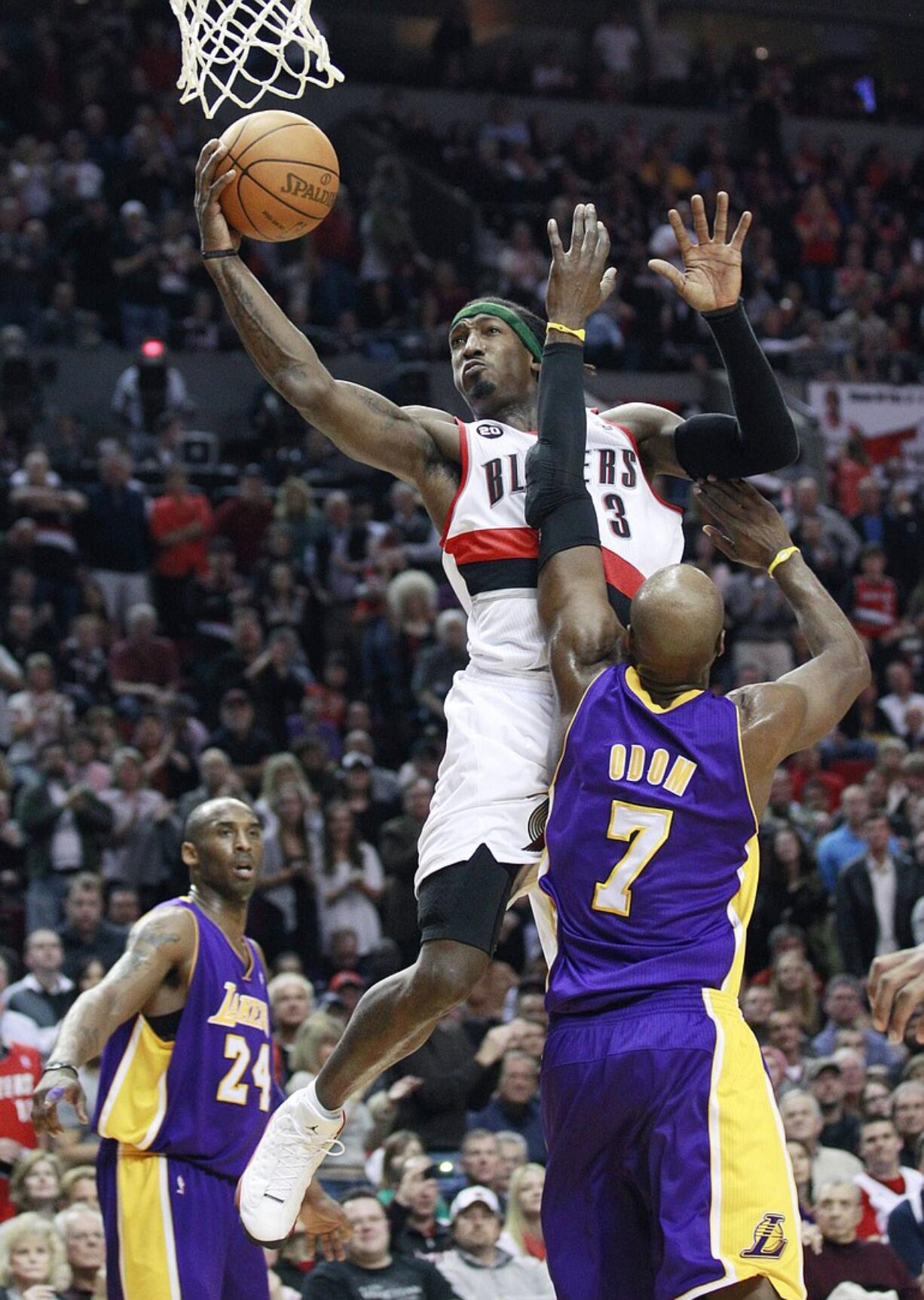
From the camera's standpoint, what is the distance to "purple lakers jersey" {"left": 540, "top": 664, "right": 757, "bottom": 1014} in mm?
4488

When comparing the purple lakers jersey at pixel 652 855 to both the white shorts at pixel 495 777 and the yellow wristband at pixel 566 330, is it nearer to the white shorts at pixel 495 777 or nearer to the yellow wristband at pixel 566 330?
the white shorts at pixel 495 777

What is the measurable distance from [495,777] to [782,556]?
38.7 inches

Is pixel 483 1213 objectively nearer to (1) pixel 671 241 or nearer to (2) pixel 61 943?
(2) pixel 61 943

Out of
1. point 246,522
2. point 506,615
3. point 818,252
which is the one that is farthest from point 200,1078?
point 818,252

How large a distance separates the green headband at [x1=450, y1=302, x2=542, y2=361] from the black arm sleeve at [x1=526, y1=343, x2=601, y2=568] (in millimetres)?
480

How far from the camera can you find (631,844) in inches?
177

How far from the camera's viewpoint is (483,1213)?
869 centimetres

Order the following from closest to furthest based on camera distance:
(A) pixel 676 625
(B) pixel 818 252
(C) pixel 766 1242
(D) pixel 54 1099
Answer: (C) pixel 766 1242 < (A) pixel 676 625 < (D) pixel 54 1099 < (B) pixel 818 252

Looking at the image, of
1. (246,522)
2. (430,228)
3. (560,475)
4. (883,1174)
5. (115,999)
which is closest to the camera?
(560,475)

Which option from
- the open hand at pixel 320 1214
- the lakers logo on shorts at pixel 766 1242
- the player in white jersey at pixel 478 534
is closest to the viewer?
the lakers logo on shorts at pixel 766 1242

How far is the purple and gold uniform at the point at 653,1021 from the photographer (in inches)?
170

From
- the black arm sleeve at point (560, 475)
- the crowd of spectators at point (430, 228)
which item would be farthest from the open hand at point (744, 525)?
the crowd of spectators at point (430, 228)

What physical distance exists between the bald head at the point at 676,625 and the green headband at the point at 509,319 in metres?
1.27

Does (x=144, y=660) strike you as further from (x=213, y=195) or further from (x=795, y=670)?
(x=795, y=670)
